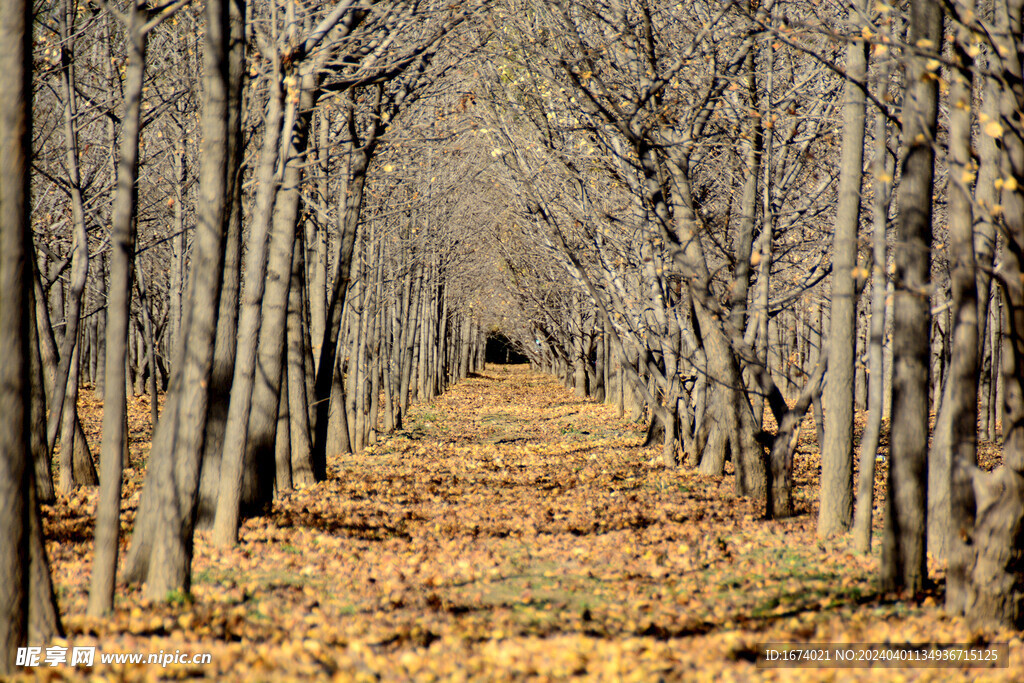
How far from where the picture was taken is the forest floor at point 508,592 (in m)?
4.95

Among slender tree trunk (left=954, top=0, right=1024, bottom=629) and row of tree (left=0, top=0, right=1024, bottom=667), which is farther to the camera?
row of tree (left=0, top=0, right=1024, bottom=667)

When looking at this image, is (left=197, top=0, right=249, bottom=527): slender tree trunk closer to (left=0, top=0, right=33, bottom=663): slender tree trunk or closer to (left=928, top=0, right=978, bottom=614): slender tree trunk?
(left=0, top=0, right=33, bottom=663): slender tree trunk

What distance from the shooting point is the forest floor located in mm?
4949

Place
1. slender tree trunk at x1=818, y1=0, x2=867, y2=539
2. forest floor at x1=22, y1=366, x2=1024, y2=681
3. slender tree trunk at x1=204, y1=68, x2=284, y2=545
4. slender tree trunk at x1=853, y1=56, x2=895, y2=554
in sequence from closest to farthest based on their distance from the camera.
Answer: forest floor at x1=22, y1=366, x2=1024, y2=681
slender tree trunk at x1=853, y1=56, x2=895, y2=554
slender tree trunk at x1=204, y1=68, x2=284, y2=545
slender tree trunk at x1=818, y1=0, x2=867, y2=539

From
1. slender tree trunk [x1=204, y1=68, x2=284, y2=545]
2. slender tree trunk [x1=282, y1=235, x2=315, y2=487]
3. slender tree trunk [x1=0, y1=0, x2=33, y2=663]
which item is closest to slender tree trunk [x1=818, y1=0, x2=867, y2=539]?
slender tree trunk [x1=204, y1=68, x2=284, y2=545]

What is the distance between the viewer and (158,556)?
20.6 ft

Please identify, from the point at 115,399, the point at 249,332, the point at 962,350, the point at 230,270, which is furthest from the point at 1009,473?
the point at 230,270

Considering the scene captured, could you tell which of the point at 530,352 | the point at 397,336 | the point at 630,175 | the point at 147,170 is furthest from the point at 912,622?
the point at 530,352

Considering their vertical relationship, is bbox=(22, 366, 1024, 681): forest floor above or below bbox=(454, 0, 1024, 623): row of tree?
below

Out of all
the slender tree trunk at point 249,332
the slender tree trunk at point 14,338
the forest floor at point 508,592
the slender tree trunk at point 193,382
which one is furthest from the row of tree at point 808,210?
the slender tree trunk at point 14,338

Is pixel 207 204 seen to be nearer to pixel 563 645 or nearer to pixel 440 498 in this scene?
pixel 563 645

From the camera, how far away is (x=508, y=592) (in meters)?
7.27

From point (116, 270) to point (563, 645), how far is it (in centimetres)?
399

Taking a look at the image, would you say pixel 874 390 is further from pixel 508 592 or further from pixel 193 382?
pixel 193 382
